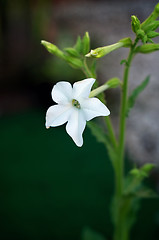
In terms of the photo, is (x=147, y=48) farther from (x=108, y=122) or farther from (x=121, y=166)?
(x=121, y=166)

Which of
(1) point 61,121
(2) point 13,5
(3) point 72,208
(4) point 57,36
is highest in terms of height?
(2) point 13,5

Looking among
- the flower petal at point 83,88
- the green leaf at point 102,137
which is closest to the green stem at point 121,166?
the green leaf at point 102,137

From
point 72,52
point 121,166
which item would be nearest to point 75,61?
point 72,52

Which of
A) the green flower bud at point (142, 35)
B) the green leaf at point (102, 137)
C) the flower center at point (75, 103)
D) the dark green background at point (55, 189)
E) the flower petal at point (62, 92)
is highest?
the green flower bud at point (142, 35)

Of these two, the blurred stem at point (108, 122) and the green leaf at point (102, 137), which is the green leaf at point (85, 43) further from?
the green leaf at point (102, 137)

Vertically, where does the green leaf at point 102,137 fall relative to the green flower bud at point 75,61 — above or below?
below

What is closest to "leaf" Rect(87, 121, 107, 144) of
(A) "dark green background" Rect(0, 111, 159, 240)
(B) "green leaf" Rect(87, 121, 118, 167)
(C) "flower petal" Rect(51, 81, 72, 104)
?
(B) "green leaf" Rect(87, 121, 118, 167)

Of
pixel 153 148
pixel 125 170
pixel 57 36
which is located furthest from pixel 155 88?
pixel 57 36

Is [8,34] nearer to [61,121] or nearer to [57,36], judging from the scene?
[57,36]
